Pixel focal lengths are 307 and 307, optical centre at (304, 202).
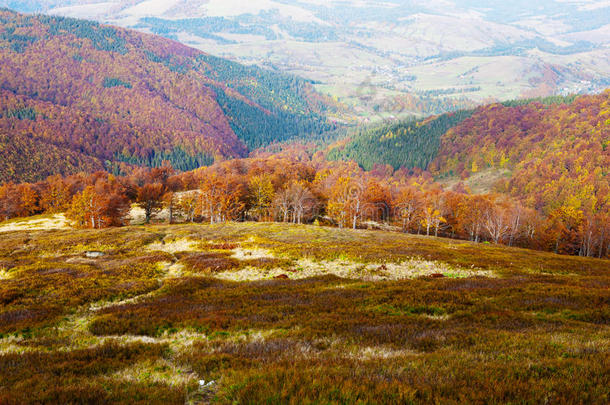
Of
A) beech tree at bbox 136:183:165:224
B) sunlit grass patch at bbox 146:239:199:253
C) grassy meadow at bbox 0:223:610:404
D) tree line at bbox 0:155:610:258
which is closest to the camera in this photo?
grassy meadow at bbox 0:223:610:404

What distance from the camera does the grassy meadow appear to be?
7094 millimetres

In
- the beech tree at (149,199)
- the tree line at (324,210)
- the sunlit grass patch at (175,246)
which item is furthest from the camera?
the beech tree at (149,199)

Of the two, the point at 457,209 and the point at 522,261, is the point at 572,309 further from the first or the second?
the point at 457,209

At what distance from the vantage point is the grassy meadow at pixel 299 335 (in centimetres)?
709

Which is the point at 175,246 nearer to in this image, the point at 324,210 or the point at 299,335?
the point at 299,335

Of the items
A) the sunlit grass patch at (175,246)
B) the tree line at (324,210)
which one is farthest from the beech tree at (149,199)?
the sunlit grass patch at (175,246)

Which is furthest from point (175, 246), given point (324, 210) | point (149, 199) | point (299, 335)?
point (324, 210)

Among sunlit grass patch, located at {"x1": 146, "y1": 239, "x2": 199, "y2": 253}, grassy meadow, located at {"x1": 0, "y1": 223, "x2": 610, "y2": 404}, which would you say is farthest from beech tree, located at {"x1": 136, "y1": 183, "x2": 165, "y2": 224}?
grassy meadow, located at {"x1": 0, "y1": 223, "x2": 610, "y2": 404}

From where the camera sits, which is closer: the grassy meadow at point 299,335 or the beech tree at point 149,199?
the grassy meadow at point 299,335

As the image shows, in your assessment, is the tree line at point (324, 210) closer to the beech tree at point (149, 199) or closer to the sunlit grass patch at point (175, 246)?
the beech tree at point (149, 199)

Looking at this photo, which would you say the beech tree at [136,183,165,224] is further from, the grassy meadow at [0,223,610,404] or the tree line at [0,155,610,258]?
the grassy meadow at [0,223,610,404]

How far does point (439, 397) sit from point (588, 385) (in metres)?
3.91

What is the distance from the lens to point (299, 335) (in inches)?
496

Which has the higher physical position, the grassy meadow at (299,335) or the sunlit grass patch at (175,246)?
the grassy meadow at (299,335)
